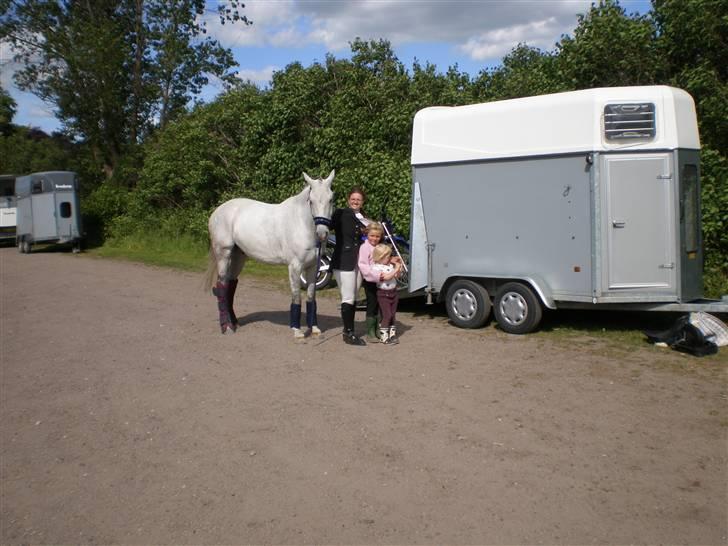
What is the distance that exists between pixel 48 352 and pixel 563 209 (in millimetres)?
6608

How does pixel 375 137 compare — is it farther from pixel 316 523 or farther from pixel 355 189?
pixel 316 523

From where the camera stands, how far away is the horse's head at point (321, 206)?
8789 millimetres

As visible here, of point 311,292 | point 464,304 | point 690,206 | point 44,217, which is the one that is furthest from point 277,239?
point 44,217

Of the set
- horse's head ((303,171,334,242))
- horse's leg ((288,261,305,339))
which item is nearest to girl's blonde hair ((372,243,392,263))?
horse's head ((303,171,334,242))

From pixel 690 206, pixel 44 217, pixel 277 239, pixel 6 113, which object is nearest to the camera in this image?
pixel 690 206

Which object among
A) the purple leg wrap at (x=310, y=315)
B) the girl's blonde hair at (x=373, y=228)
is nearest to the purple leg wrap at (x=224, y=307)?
the purple leg wrap at (x=310, y=315)

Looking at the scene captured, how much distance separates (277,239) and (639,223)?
450cm

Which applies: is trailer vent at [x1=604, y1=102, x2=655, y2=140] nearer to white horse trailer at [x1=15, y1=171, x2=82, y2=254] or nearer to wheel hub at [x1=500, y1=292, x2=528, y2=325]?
wheel hub at [x1=500, y1=292, x2=528, y2=325]

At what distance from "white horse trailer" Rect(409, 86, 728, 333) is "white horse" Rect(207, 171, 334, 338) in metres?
1.95

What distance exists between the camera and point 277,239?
964 cm

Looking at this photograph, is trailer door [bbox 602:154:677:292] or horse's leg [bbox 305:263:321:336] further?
horse's leg [bbox 305:263:321:336]

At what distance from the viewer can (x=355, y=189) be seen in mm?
9258

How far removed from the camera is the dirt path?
427 cm

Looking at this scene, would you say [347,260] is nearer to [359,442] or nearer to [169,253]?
[359,442]
